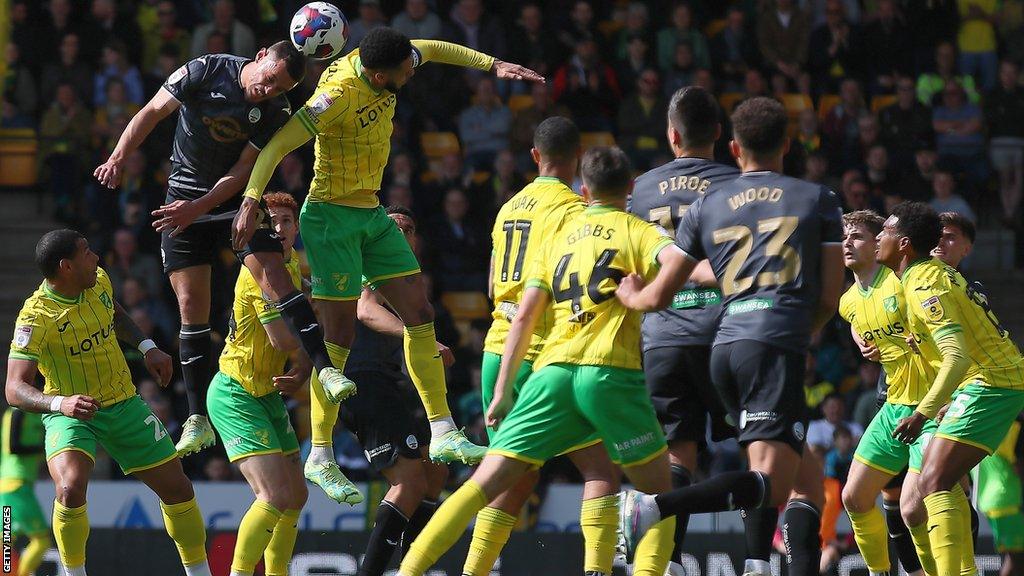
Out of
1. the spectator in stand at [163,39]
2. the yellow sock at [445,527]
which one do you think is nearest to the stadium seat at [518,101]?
the spectator in stand at [163,39]

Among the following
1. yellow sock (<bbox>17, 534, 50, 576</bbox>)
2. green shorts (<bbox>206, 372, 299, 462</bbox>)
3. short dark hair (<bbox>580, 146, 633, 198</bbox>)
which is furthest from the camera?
yellow sock (<bbox>17, 534, 50, 576</bbox>)

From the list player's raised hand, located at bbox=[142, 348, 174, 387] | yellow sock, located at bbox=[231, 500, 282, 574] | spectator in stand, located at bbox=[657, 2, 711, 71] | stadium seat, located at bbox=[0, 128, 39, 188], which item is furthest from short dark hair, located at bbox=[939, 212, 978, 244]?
stadium seat, located at bbox=[0, 128, 39, 188]

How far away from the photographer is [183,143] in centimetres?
1021

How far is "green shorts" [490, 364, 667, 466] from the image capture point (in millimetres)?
7895

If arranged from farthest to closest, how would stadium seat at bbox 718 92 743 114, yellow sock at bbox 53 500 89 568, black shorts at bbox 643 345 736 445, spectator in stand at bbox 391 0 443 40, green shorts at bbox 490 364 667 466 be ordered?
stadium seat at bbox 718 92 743 114, spectator in stand at bbox 391 0 443 40, yellow sock at bbox 53 500 89 568, black shorts at bbox 643 345 736 445, green shorts at bbox 490 364 667 466

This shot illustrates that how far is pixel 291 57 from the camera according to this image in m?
9.76

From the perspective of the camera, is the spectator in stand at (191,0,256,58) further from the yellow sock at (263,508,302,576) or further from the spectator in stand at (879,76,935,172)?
the yellow sock at (263,508,302,576)

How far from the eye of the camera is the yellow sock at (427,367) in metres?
10.4

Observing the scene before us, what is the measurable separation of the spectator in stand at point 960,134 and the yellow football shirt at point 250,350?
11.5m

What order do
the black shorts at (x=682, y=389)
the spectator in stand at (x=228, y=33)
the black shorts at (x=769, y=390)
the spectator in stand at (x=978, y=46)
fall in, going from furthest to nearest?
the spectator in stand at (x=978, y=46), the spectator in stand at (x=228, y=33), the black shorts at (x=682, y=389), the black shorts at (x=769, y=390)

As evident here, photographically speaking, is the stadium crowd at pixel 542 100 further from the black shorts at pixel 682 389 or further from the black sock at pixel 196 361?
the black shorts at pixel 682 389

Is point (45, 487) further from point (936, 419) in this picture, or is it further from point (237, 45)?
point (936, 419)

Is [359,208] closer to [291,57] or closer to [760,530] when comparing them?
[291,57]

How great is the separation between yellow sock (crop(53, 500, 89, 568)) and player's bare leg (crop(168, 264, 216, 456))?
2.55ft
